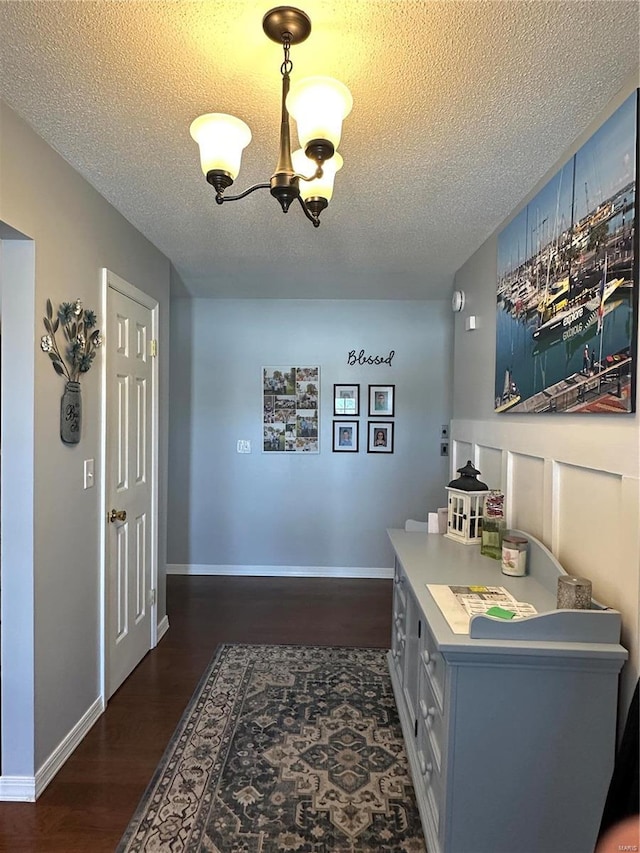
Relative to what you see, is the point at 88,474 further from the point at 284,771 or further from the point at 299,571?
the point at 299,571

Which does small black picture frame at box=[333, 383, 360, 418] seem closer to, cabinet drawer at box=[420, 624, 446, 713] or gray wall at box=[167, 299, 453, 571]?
gray wall at box=[167, 299, 453, 571]

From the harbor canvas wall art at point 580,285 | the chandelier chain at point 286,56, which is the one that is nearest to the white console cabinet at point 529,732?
the harbor canvas wall art at point 580,285

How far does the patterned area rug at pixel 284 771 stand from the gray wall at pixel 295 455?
1.53m

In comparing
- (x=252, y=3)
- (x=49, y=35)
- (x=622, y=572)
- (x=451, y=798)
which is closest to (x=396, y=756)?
(x=451, y=798)

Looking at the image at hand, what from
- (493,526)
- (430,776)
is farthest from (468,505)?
(430,776)

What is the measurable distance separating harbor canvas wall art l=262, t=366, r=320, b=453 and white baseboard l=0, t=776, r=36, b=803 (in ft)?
8.74

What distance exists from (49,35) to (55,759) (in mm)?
2434

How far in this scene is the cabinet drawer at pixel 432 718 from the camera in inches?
54.7

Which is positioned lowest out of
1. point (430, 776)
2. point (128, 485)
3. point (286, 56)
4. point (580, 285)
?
point (430, 776)

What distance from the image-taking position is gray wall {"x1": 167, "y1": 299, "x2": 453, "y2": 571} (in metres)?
4.01

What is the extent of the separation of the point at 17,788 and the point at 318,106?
2.42 meters

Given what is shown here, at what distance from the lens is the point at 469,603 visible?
4.97 ft

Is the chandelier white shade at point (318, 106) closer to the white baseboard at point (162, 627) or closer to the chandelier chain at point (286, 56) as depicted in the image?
the chandelier chain at point (286, 56)

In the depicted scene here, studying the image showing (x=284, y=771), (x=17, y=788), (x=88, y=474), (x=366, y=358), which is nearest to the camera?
(x=17, y=788)
